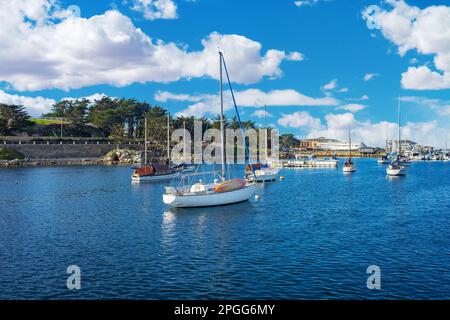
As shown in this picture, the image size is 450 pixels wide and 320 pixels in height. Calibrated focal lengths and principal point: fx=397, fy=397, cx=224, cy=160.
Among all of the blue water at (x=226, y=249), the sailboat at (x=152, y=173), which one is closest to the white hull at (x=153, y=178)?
the sailboat at (x=152, y=173)

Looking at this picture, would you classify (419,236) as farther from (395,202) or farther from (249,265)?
(395,202)

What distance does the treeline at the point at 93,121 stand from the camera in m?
141

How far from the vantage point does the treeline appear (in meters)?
141

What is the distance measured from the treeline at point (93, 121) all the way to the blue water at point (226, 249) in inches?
3980

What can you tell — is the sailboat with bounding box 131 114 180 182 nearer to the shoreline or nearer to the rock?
the shoreline

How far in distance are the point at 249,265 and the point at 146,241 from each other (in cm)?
983

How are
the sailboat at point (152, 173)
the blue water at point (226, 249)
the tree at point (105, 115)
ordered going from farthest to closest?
the tree at point (105, 115) < the sailboat at point (152, 173) < the blue water at point (226, 249)

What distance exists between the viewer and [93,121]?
167m

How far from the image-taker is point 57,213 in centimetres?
4369

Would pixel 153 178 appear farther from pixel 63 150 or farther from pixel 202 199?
pixel 63 150

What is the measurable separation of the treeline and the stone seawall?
9.22 metres

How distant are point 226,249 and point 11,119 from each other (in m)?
134

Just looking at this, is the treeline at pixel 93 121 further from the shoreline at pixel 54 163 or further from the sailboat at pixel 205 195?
the sailboat at pixel 205 195
